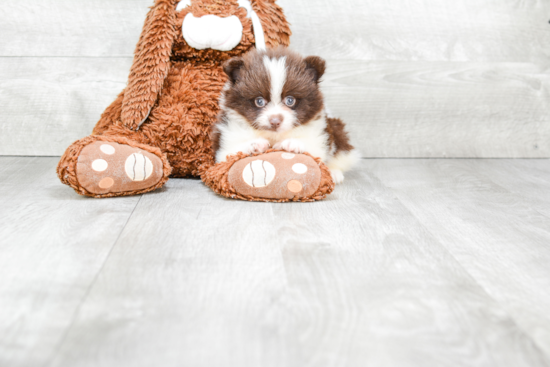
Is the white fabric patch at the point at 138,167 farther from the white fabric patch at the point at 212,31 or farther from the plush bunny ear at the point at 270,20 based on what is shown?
the plush bunny ear at the point at 270,20

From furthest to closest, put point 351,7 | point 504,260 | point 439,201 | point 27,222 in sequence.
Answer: point 351,7, point 439,201, point 27,222, point 504,260

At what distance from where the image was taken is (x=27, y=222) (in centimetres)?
114

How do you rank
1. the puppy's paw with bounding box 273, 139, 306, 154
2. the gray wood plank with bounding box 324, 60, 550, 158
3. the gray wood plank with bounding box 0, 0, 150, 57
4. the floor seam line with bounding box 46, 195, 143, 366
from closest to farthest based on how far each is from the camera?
the floor seam line with bounding box 46, 195, 143, 366, the puppy's paw with bounding box 273, 139, 306, 154, the gray wood plank with bounding box 0, 0, 150, 57, the gray wood plank with bounding box 324, 60, 550, 158

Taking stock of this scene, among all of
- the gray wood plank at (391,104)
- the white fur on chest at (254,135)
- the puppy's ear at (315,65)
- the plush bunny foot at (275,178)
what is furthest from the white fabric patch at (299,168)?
the gray wood plank at (391,104)

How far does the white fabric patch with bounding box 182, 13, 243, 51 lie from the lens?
58.6 inches

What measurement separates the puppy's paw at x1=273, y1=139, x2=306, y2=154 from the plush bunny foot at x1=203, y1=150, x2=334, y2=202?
0.03m

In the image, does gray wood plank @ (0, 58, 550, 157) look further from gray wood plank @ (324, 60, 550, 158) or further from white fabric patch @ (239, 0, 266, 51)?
white fabric patch @ (239, 0, 266, 51)

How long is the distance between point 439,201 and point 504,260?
441 millimetres

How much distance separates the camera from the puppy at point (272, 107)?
137 cm

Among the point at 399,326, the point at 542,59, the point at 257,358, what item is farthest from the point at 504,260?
the point at 542,59

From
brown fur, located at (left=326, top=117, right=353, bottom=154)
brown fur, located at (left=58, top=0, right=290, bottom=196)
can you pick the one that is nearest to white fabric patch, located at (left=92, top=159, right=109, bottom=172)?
brown fur, located at (left=58, top=0, right=290, bottom=196)

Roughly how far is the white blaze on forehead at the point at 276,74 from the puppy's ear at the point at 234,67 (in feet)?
0.25

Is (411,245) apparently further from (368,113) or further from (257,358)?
(368,113)

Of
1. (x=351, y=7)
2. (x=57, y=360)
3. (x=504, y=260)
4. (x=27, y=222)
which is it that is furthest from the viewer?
(x=351, y=7)
